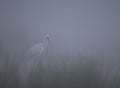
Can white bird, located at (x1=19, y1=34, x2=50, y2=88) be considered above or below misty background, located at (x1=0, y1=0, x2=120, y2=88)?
below

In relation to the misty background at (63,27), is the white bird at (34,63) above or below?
below

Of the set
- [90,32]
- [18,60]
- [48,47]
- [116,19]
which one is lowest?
[18,60]

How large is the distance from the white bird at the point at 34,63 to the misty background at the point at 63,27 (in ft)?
0.18

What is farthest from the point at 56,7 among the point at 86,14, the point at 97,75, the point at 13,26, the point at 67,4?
the point at 97,75

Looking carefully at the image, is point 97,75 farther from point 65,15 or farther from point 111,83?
point 65,15

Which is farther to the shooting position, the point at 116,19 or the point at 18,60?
the point at 116,19

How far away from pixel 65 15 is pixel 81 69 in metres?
0.63

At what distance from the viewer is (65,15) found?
6.81ft

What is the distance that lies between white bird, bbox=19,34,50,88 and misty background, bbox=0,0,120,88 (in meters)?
0.05

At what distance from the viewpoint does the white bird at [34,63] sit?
1.96 metres

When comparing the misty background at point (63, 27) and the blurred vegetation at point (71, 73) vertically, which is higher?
the misty background at point (63, 27)

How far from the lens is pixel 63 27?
6.77ft

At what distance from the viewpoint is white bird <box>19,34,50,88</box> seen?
196 cm

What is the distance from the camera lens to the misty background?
1948 mm
